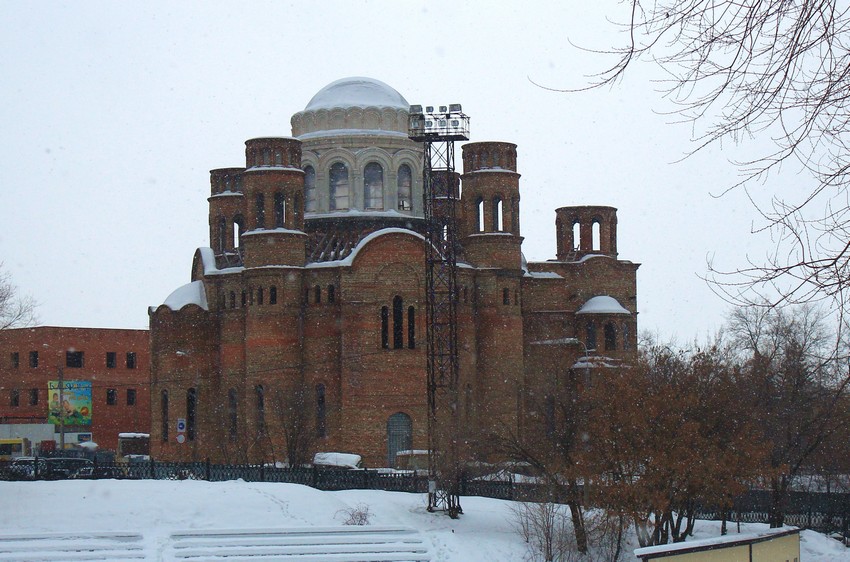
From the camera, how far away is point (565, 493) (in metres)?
28.8

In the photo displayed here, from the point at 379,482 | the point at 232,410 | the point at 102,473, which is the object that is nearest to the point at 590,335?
the point at 232,410

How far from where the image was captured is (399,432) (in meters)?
44.8

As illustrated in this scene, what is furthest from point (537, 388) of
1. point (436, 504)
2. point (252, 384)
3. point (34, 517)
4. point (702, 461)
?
point (34, 517)

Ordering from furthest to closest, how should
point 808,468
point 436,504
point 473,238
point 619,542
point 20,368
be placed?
point 20,368 < point 473,238 < point 808,468 < point 436,504 < point 619,542

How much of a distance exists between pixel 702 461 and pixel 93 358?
47229 mm

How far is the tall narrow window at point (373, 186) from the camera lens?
51.7 m

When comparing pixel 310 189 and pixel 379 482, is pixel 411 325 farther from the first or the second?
pixel 379 482

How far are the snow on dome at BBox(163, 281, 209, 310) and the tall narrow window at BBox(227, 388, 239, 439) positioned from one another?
4.33m

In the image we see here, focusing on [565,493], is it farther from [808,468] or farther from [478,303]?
[478,303]

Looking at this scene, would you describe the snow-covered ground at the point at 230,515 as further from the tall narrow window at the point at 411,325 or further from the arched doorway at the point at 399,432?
the tall narrow window at the point at 411,325

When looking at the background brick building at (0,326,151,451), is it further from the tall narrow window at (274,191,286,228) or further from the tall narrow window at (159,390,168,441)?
the tall narrow window at (274,191,286,228)

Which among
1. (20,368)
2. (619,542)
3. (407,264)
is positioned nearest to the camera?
(619,542)

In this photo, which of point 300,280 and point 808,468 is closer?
point 808,468

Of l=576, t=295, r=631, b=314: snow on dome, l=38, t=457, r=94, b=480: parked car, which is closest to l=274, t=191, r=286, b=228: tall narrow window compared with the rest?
l=38, t=457, r=94, b=480: parked car
